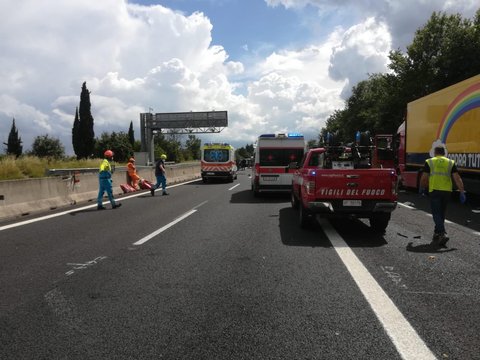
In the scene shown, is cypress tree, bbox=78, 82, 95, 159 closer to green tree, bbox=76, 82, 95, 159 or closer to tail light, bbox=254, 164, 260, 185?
green tree, bbox=76, 82, 95, 159

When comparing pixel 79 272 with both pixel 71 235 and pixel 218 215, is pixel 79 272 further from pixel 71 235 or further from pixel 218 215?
pixel 218 215

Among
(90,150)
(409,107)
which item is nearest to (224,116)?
(90,150)

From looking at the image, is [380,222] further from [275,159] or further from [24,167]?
[24,167]

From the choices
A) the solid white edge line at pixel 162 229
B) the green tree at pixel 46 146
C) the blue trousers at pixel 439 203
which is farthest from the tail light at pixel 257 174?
the green tree at pixel 46 146

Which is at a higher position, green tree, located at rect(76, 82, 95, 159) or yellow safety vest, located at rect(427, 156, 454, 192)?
green tree, located at rect(76, 82, 95, 159)

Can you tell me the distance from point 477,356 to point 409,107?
57.0 feet

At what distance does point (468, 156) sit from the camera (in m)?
13.4

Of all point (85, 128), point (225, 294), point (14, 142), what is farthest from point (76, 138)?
point (225, 294)

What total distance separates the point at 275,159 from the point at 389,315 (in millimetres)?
12681

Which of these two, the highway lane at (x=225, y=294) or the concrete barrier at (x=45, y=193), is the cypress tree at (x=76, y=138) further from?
the highway lane at (x=225, y=294)

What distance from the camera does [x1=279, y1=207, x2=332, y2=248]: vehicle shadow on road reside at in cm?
780

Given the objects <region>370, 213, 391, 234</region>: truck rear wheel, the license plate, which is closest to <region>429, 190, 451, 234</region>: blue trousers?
<region>370, 213, 391, 234</region>: truck rear wheel

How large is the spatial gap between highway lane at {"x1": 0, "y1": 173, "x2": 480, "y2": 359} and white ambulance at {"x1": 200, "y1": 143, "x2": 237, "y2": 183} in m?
18.0

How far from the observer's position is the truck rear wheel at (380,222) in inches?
342
